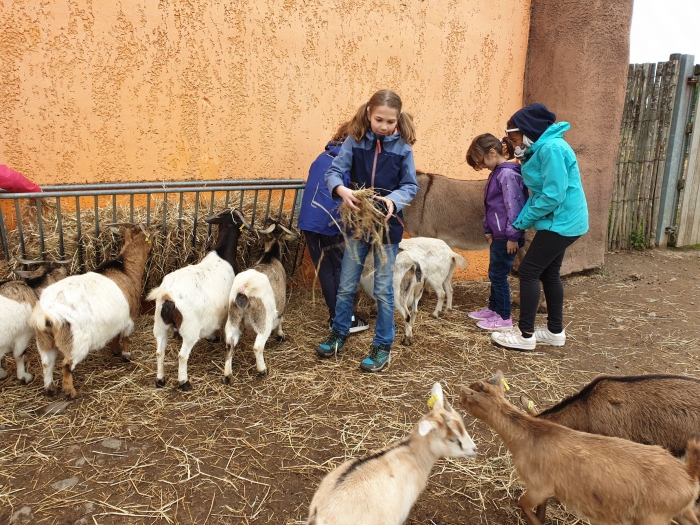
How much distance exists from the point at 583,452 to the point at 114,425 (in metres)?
2.84

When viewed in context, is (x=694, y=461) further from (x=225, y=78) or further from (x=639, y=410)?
(x=225, y=78)

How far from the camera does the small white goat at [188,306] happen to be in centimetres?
379

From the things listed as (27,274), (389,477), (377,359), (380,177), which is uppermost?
(380,177)

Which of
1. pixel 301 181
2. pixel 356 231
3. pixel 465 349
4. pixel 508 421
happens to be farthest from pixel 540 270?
pixel 301 181

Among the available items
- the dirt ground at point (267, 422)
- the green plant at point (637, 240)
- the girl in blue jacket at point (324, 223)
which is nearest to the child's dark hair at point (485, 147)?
the girl in blue jacket at point (324, 223)

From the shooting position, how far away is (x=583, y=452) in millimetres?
2336

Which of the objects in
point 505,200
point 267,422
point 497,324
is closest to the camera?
point 267,422

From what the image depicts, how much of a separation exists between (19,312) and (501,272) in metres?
4.28

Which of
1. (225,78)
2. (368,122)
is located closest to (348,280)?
(368,122)

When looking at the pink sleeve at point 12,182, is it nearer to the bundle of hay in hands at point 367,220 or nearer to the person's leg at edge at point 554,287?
the bundle of hay in hands at point 367,220

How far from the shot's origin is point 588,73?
264 inches

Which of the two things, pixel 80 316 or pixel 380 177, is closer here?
pixel 80 316

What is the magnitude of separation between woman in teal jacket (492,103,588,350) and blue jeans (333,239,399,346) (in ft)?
4.19

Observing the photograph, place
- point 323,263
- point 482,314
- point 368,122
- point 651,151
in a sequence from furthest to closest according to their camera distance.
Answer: point 651,151 < point 482,314 < point 323,263 < point 368,122
